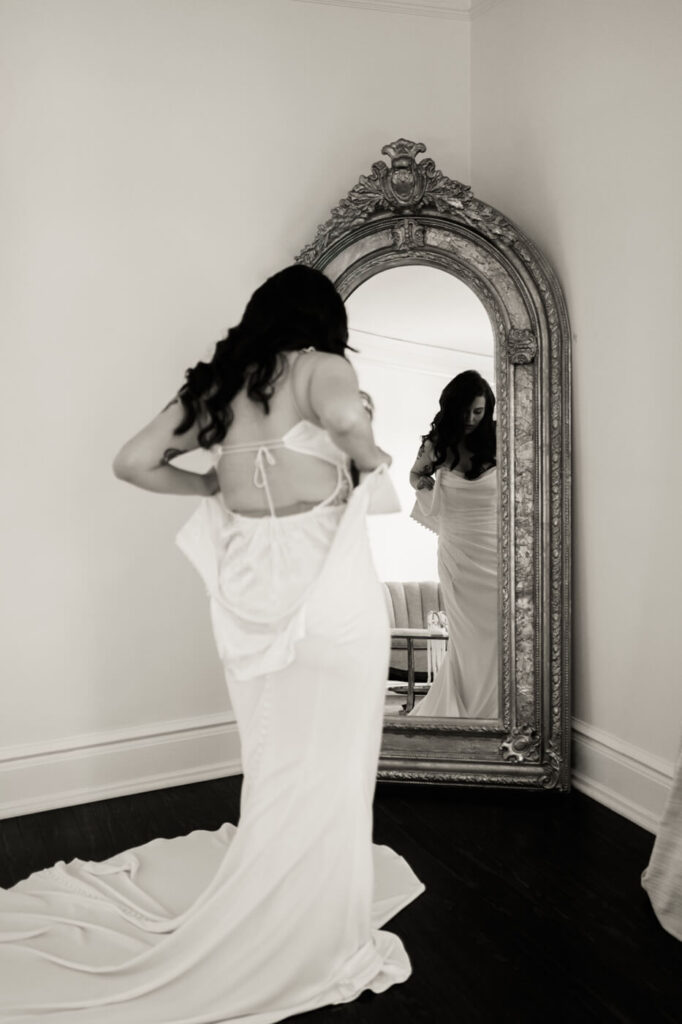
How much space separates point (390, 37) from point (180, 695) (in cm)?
292

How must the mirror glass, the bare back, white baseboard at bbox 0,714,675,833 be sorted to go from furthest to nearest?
the mirror glass < white baseboard at bbox 0,714,675,833 < the bare back

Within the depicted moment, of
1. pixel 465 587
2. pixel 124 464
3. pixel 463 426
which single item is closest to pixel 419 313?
pixel 463 426

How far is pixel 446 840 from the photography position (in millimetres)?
3074

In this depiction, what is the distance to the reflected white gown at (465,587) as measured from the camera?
11.6ft

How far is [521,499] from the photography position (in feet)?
11.5

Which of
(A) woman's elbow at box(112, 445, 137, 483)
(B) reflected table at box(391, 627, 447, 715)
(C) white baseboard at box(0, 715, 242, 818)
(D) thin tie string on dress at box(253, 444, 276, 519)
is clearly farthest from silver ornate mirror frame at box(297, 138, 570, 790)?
(A) woman's elbow at box(112, 445, 137, 483)

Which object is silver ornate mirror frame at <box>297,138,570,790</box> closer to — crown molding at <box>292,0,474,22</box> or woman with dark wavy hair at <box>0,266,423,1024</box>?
crown molding at <box>292,0,474,22</box>

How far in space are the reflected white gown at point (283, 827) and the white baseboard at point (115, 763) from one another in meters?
1.17

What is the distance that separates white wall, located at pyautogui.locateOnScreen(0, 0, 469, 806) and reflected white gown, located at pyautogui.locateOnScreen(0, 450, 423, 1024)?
133 cm

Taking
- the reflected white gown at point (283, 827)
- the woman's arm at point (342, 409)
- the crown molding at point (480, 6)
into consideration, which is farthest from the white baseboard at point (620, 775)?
the crown molding at point (480, 6)

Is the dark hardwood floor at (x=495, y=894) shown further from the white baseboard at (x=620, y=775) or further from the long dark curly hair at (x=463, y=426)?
the long dark curly hair at (x=463, y=426)

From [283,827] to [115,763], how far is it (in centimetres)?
162

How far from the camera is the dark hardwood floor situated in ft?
7.09

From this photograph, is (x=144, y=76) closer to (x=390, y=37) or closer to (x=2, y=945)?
(x=390, y=37)
